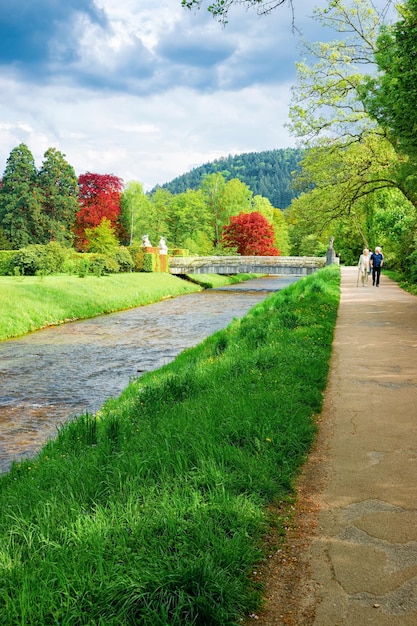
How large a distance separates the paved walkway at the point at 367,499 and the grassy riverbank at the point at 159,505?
313 mm

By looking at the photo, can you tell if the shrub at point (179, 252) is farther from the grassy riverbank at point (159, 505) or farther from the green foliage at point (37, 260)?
the grassy riverbank at point (159, 505)

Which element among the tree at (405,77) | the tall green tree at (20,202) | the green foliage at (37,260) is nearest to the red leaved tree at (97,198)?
the tall green tree at (20,202)

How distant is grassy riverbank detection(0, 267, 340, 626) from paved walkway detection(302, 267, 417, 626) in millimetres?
313

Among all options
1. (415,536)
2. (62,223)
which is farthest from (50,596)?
(62,223)

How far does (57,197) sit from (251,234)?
2007cm

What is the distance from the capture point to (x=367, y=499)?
355cm

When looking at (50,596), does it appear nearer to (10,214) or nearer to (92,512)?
(92,512)

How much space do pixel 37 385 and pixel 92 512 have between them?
6.74 m

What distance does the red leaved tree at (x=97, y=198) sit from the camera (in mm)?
57844

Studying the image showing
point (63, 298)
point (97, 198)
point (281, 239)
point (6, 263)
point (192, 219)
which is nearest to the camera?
point (63, 298)

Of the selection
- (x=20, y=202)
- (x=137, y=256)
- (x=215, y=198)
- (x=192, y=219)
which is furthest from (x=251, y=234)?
(x=20, y=202)

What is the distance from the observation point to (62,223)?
178ft

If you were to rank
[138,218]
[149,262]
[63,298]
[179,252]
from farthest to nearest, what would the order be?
[138,218] → [179,252] → [149,262] → [63,298]

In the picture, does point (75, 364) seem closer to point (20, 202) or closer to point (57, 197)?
point (20, 202)
